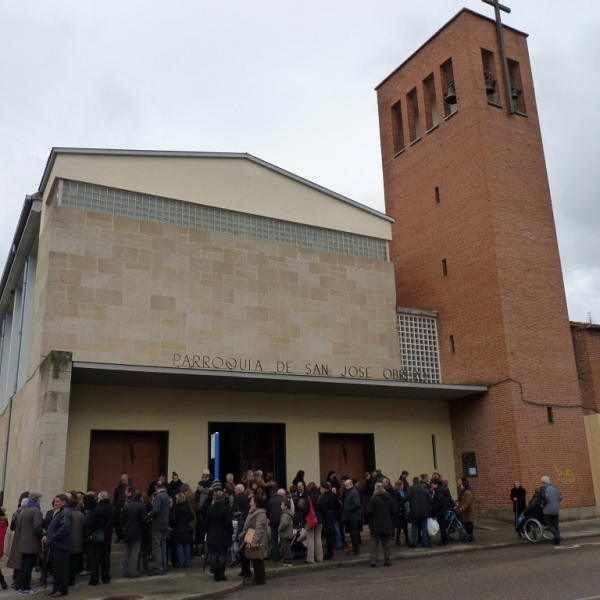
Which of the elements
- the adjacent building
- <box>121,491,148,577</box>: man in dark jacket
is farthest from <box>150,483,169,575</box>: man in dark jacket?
the adjacent building

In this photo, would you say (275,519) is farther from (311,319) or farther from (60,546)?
(311,319)

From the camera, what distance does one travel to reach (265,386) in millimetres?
18562

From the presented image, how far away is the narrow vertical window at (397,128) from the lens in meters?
27.2

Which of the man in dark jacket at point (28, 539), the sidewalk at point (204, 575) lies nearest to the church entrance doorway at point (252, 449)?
the sidewalk at point (204, 575)

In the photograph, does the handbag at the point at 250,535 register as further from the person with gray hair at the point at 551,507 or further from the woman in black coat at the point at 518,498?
the woman in black coat at the point at 518,498

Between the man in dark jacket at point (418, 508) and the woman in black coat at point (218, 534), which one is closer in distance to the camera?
the woman in black coat at point (218, 534)

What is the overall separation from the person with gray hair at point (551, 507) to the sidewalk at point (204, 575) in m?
0.90

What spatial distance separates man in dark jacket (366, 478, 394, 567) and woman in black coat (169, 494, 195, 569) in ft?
11.5

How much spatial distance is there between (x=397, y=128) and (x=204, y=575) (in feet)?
65.7

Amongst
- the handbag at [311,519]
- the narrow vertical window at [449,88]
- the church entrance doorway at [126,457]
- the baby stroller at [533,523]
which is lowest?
the baby stroller at [533,523]

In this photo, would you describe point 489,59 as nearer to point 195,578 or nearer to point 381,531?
point 381,531

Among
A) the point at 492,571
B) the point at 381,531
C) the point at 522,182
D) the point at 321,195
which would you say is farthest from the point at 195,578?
the point at 522,182

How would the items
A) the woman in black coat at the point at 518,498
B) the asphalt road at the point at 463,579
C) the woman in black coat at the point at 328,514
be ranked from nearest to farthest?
1. the asphalt road at the point at 463,579
2. the woman in black coat at the point at 328,514
3. the woman in black coat at the point at 518,498

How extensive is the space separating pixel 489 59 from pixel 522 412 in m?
13.0
